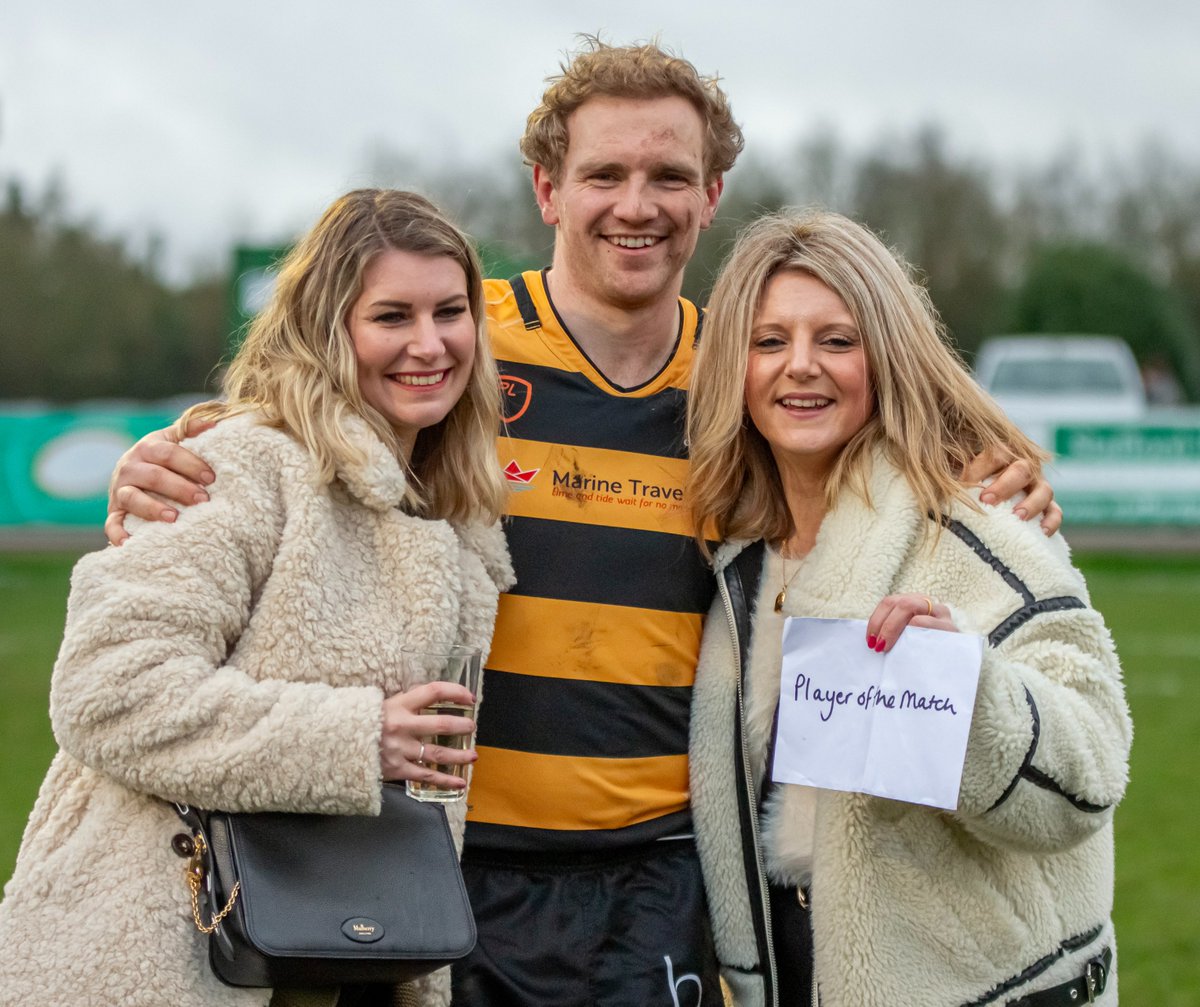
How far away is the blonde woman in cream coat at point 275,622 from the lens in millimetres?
2416

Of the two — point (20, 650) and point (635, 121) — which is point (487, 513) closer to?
point (635, 121)

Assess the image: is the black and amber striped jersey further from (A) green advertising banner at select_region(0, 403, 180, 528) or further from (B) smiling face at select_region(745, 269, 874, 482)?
(A) green advertising banner at select_region(0, 403, 180, 528)

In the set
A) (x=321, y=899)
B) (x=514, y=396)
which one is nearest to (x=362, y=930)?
(x=321, y=899)

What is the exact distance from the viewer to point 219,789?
8.00ft

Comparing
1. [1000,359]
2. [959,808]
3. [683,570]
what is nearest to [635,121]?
[683,570]

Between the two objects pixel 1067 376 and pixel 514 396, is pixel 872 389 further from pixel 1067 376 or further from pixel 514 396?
pixel 1067 376

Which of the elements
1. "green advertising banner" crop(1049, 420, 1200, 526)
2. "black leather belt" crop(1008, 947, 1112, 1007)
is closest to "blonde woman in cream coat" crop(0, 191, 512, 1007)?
"black leather belt" crop(1008, 947, 1112, 1007)

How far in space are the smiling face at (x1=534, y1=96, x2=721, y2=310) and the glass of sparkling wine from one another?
1.22 metres

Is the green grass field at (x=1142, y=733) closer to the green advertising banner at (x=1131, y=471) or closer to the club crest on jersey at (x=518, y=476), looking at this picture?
the green advertising banner at (x=1131, y=471)

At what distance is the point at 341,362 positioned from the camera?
9.18ft

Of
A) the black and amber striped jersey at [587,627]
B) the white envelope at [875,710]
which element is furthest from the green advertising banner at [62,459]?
the white envelope at [875,710]

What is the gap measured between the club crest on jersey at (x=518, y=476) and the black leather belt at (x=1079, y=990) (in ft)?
4.88

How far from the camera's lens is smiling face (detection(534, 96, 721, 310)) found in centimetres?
353

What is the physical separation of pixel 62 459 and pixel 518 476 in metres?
14.3
